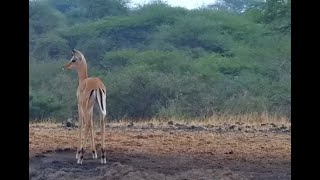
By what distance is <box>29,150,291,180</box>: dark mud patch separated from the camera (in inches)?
278

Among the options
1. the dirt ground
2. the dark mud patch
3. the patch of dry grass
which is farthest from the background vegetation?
the dark mud patch

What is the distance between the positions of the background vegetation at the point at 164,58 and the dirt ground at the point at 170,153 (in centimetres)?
490

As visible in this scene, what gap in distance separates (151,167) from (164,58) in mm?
13237

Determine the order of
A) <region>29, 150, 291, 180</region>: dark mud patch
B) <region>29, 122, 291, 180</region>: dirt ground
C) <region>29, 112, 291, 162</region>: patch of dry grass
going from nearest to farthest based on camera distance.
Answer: <region>29, 150, 291, 180</region>: dark mud patch → <region>29, 122, 291, 180</region>: dirt ground → <region>29, 112, 291, 162</region>: patch of dry grass

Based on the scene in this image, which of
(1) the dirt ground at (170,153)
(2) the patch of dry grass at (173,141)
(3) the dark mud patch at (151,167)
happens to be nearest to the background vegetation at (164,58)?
(1) the dirt ground at (170,153)

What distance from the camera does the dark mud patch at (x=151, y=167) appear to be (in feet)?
23.1

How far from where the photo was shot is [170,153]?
862cm

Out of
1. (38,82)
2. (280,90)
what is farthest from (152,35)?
(280,90)

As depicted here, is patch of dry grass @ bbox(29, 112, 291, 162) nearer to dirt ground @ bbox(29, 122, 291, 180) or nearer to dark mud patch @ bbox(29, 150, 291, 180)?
dirt ground @ bbox(29, 122, 291, 180)

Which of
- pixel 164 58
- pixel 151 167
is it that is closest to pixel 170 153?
pixel 151 167

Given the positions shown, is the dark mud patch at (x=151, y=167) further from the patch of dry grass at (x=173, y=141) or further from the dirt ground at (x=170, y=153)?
the patch of dry grass at (x=173, y=141)
